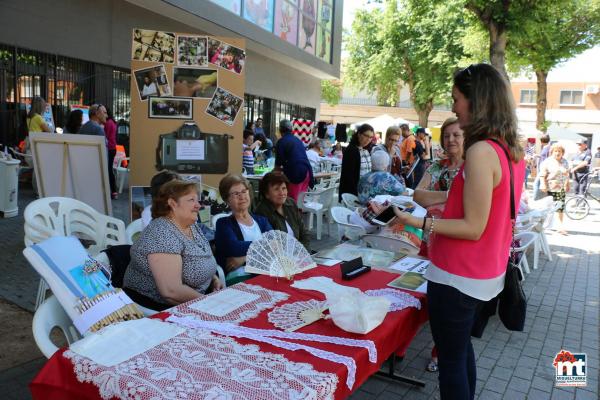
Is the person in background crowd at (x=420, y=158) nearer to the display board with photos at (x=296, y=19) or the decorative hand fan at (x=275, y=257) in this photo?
the display board with photos at (x=296, y=19)

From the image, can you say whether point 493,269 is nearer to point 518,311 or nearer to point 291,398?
point 518,311

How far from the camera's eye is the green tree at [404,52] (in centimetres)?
2708

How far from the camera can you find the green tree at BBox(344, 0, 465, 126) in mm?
27078

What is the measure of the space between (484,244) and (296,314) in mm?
847

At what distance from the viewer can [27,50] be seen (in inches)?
379

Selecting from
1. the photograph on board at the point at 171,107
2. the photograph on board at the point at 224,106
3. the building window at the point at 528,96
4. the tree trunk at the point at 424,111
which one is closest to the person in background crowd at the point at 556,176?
the photograph on board at the point at 224,106

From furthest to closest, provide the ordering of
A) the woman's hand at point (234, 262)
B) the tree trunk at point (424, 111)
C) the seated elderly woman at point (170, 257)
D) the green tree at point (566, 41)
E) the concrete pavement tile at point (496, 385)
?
the tree trunk at point (424, 111), the green tree at point (566, 41), the woman's hand at point (234, 262), the concrete pavement tile at point (496, 385), the seated elderly woman at point (170, 257)

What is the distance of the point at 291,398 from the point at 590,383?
3047 mm

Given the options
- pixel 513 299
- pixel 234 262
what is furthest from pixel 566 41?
pixel 513 299

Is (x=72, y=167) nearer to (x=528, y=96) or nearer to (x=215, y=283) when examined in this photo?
(x=215, y=283)

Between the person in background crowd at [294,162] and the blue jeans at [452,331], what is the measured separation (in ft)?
16.6

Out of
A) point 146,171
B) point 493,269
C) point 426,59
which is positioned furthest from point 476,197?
point 426,59

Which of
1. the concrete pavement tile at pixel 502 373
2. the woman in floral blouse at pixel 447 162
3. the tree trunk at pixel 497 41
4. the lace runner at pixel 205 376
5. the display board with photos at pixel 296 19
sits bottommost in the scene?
the concrete pavement tile at pixel 502 373

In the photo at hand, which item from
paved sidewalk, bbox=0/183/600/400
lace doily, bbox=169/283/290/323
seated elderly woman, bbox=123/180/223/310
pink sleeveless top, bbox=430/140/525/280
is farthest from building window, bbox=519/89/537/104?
lace doily, bbox=169/283/290/323
